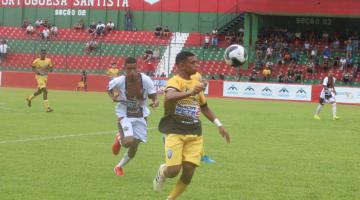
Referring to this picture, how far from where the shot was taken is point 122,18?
57.6 meters

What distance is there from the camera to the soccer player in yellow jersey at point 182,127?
8.76 m

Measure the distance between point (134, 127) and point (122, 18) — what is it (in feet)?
153

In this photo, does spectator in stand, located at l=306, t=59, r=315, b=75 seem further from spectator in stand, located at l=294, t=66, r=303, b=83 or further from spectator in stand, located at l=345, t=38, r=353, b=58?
spectator in stand, located at l=345, t=38, r=353, b=58

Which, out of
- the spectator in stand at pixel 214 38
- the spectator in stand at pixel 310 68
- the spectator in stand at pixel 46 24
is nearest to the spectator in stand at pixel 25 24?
the spectator in stand at pixel 46 24

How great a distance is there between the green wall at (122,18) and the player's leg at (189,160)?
4563 centimetres

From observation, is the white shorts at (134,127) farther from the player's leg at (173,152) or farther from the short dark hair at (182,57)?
the short dark hair at (182,57)

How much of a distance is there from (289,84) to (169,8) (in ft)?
60.4

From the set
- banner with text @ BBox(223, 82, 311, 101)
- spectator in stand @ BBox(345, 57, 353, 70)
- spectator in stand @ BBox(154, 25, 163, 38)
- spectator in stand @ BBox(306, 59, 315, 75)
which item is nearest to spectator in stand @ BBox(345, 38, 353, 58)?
spectator in stand @ BBox(345, 57, 353, 70)

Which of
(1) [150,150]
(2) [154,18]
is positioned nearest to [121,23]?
(2) [154,18]

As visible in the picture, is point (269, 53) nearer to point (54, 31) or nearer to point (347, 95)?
point (347, 95)

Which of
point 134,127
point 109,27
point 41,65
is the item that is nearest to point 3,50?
point 109,27

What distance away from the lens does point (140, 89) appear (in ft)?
38.3

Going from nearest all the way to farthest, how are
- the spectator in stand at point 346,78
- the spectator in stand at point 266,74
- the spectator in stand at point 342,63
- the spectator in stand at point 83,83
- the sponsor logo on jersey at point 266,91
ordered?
the sponsor logo on jersey at point 266,91
the spectator in stand at point 346,78
the spectator in stand at point 266,74
the spectator in stand at point 342,63
the spectator in stand at point 83,83

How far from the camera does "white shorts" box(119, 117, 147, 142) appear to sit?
1146cm
